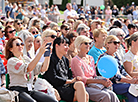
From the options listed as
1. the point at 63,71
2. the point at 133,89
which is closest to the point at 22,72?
the point at 63,71

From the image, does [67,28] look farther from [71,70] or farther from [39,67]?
[39,67]

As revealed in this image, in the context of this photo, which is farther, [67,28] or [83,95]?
[67,28]

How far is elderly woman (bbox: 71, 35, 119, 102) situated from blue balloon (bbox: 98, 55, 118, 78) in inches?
6.9

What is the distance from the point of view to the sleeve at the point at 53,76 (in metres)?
4.88

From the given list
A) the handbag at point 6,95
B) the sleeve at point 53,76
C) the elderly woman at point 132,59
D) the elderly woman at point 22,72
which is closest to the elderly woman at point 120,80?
the elderly woman at point 132,59

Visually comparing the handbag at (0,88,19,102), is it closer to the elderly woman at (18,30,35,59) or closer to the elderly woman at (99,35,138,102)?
the elderly woman at (18,30,35,59)

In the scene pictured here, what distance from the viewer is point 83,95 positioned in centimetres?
471

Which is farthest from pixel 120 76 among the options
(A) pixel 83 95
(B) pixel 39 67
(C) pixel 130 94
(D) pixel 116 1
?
(D) pixel 116 1

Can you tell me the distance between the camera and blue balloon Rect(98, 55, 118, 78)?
5148 millimetres

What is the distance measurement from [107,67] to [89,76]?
408mm

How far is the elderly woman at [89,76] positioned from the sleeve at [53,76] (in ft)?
1.51

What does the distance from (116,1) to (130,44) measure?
3978 cm

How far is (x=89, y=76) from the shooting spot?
5355 millimetres

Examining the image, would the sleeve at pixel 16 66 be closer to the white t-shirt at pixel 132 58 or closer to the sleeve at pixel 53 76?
the sleeve at pixel 53 76
